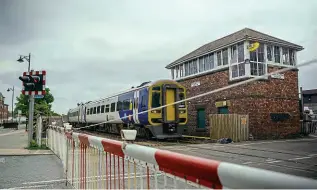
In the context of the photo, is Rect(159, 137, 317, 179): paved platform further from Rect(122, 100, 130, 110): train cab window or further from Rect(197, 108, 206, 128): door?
Rect(197, 108, 206, 128): door

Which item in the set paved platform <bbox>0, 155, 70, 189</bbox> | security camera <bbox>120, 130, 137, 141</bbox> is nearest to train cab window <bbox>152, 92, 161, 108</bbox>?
paved platform <bbox>0, 155, 70, 189</bbox>

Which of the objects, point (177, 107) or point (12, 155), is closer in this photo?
point (12, 155)

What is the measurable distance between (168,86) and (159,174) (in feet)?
46.9

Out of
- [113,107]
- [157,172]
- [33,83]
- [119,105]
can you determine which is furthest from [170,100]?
[157,172]

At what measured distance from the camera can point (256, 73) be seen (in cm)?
1955

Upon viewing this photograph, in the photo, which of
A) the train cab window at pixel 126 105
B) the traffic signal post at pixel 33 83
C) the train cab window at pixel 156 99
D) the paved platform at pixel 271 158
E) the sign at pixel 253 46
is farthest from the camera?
the sign at pixel 253 46

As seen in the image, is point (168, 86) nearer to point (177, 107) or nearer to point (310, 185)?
point (177, 107)

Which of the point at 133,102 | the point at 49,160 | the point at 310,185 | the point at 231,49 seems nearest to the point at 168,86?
the point at 133,102

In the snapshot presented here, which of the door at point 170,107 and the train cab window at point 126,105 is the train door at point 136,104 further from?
the door at point 170,107

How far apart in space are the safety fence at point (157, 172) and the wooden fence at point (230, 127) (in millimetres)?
13896

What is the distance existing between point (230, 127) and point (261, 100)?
12.3 ft

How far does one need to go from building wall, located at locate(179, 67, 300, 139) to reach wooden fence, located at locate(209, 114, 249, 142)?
122 centimetres

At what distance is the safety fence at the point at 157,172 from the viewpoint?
3.48ft

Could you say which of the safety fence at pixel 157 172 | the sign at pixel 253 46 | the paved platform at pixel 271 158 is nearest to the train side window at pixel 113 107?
the paved platform at pixel 271 158
